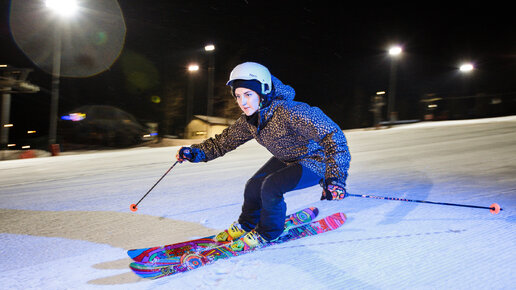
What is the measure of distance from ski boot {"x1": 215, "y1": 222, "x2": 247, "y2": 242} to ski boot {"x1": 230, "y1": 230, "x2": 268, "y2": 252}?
200 mm

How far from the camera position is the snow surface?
6.54 feet

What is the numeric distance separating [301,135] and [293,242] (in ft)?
2.77

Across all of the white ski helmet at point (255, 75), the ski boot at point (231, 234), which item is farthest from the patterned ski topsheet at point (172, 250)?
the white ski helmet at point (255, 75)

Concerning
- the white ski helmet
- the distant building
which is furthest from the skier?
the distant building

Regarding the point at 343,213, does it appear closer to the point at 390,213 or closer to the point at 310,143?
the point at 390,213

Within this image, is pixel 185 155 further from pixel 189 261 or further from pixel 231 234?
pixel 189 261

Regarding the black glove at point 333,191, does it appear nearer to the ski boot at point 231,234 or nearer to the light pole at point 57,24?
the ski boot at point 231,234

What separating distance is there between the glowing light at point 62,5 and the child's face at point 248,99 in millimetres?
11556

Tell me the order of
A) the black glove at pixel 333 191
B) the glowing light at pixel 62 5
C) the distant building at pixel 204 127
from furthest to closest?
1. the distant building at pixel 204 127
2. the glowing light at pixel 62 5
3. the black glove at pixel 333 191

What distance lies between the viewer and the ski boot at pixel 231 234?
2664 millimetres

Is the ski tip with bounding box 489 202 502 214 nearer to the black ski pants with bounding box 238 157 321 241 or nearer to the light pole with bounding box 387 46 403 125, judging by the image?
the black ski pants with bounding box 238 157 321 241

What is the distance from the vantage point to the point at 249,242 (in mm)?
2455

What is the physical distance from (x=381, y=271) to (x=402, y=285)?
0.18 metres

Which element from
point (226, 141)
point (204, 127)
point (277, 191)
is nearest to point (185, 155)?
point (226, 141)
